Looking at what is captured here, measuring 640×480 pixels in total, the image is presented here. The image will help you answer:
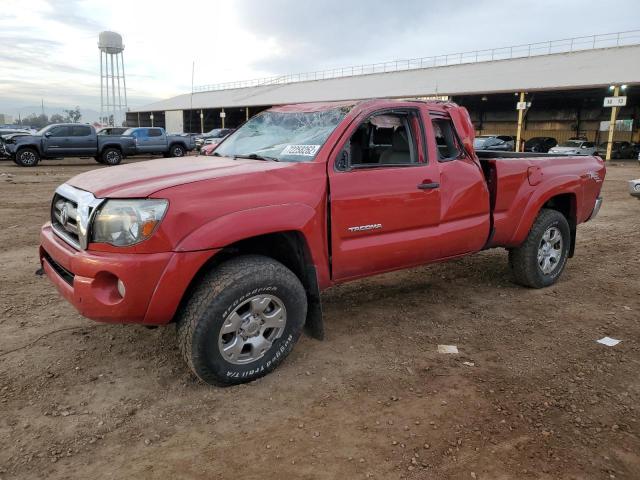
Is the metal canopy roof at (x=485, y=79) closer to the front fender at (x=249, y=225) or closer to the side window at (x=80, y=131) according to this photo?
the side window at (x=80, y=131)

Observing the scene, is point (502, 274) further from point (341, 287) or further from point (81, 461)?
point (81, 461)

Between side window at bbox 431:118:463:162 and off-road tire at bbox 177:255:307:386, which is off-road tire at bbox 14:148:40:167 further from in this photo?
off-road tire at bbox 177:255:307:386

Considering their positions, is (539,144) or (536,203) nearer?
(536,203)

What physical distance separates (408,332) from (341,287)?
4.12 ft

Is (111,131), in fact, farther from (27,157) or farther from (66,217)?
(66,217)

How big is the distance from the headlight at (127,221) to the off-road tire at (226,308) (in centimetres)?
49

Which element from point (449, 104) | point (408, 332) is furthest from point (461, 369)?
point (449, 104)

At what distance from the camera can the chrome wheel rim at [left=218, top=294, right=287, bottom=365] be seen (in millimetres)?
3123

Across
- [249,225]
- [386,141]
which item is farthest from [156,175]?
[386,141]

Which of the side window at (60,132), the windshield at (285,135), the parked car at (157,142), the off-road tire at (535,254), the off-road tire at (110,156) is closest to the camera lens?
the windshield at (285,135)

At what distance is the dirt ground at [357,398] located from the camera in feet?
8.32

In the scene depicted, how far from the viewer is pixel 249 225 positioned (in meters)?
3.04

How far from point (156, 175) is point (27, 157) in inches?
741

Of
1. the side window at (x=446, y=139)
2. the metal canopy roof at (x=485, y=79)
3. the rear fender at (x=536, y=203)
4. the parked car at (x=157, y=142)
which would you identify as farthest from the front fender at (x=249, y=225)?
the metal canopy roof at (x=485, y=79)
